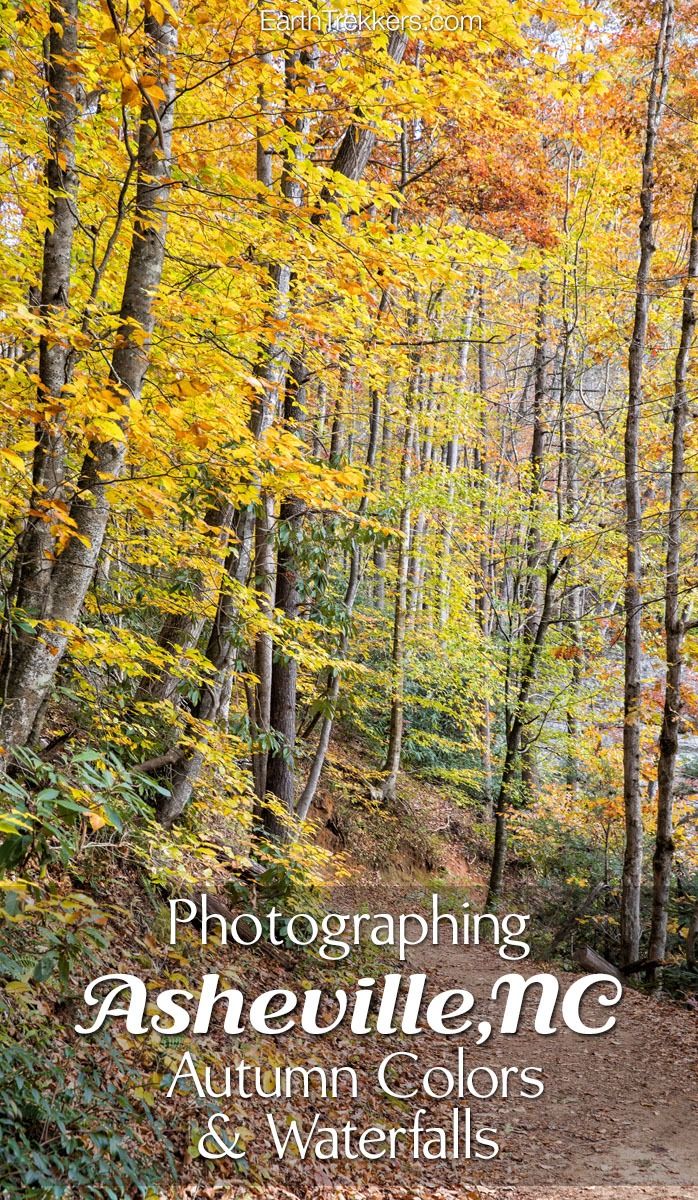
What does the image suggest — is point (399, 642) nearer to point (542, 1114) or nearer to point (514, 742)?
point (514, 742)

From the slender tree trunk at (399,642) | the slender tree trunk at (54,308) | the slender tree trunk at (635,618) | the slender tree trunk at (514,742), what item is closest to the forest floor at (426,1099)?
the slender tree trunk at (635,618)

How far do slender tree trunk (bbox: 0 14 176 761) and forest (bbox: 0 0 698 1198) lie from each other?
2 centimetres

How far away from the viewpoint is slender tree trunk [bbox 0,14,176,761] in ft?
12.6

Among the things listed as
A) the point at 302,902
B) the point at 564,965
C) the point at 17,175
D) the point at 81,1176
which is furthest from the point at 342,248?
the point at 564,965

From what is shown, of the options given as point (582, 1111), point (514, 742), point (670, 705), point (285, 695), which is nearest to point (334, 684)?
point (285, 695)

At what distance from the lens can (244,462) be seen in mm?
5129

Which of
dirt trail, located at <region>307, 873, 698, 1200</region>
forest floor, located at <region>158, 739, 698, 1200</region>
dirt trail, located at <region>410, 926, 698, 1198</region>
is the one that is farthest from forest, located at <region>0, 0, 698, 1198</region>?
dirt trail, located at <region>307, 873, 698, 1200</region>

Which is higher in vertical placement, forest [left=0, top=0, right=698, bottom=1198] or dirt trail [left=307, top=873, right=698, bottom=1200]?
forest [left=0, top=0, right=698, bottom=1198]

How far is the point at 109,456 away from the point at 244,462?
123 cm

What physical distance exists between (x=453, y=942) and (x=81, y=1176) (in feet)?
29.5

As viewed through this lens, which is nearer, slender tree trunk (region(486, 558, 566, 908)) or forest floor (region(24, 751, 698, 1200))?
forest floor (region(24, 751, 698, 1200))

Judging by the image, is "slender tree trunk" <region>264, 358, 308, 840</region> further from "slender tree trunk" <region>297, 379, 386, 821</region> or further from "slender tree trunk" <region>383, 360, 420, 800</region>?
"slender tree trunk" <region>383, 360, 420, 800</region>

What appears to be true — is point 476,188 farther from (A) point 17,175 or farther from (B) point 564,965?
(B) point 564,965

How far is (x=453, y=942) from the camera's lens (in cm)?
1159
